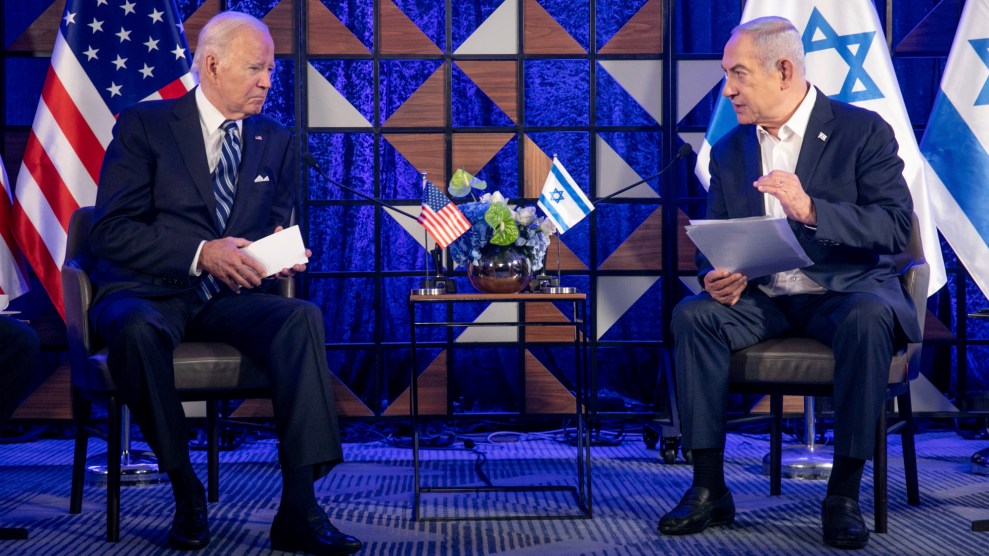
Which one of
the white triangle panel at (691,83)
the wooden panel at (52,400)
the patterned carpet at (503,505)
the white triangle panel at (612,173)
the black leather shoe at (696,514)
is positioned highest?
the white triangle panel at (691,83)

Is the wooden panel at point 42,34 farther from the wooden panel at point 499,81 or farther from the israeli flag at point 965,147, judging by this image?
the israeli flag at point 965,147

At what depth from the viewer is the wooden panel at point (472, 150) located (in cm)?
469

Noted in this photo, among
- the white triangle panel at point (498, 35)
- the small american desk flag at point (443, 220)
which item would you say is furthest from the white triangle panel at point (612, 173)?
the small american desk flag at point (443, 220)

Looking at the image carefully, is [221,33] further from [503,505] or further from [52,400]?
[52,400]

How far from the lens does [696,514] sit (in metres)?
2.86

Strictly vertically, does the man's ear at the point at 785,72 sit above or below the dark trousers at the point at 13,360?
above

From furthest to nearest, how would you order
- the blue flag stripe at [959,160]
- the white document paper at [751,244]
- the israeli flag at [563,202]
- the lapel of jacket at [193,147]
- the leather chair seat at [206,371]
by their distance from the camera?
1. the blue flag stripe at [959,160]
2. the israeli flag at [563,202]
3. the lapel of jacket at [193,147]
4. the leather chair seat at [206,371]
5. the white document paper at [751,244]

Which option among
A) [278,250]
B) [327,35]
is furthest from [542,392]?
[278,250]

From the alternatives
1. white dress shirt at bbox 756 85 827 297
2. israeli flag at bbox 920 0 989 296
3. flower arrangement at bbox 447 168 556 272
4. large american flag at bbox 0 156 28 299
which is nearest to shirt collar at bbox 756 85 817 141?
white dress shirt at bbox 756 85 827 297

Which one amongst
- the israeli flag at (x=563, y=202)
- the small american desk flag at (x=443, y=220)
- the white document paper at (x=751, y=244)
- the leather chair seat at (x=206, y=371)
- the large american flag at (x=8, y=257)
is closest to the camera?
the white document paper at (x=751, y=244)

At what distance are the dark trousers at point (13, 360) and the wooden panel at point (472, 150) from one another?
2242 millimetres

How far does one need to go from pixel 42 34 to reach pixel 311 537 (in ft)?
10.0

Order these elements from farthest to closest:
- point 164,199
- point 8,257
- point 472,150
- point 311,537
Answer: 1. point 472,150
2. point 8,257
3. point 164,199
4. point 311,537

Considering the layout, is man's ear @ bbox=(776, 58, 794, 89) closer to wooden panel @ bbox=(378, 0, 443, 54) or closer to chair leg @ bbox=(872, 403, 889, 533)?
chair leg @ bbox=(872, 403, 889, 533)
